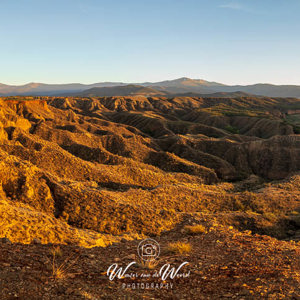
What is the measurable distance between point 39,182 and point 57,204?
5.41ft

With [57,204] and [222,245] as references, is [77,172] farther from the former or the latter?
[222,245]

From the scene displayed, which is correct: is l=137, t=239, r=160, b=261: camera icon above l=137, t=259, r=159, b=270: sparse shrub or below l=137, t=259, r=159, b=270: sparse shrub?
below

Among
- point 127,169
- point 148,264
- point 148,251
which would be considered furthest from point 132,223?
point 127,169

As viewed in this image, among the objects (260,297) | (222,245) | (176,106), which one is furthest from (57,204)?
(176,106)

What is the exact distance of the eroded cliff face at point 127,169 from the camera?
12.3 meters

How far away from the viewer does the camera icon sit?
7261 mm

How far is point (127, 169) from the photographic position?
78.3 feet

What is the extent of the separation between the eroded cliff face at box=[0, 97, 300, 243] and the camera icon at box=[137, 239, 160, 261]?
3031 mm

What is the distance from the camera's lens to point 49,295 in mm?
4539

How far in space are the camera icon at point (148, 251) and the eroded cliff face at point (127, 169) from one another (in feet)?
9.94

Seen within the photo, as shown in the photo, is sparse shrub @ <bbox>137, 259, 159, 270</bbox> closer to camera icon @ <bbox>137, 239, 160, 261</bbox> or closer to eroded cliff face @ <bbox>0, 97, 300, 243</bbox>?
camera icon @ <bbox>137, 239, 160, 261</bbox>

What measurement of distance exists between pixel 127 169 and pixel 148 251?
16.1m

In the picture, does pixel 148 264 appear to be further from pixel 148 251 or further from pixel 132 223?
pixel 132 223

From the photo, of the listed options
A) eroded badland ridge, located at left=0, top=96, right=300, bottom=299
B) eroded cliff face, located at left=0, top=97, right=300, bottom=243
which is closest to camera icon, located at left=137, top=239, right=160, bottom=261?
eroded badland ridge, located at left=0, top=96, right=300, bottom=299
